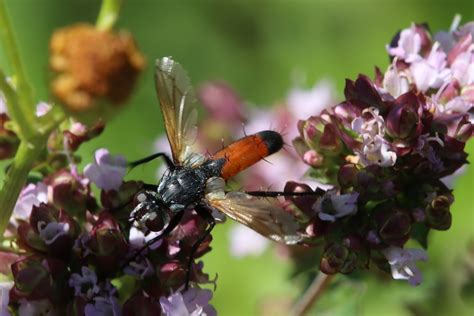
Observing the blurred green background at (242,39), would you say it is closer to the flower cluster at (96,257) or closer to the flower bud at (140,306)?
the flower cluster at (96,257)

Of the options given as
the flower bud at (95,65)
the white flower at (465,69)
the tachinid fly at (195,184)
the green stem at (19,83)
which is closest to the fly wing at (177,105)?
the tachinid fly at (195,184)

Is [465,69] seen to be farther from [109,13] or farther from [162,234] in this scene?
[109,13]

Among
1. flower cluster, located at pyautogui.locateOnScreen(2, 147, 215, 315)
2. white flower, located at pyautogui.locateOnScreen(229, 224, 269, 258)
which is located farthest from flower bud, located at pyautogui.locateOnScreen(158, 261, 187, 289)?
white flower, located at pyautogui.locateOnScreen(229, 224, 269, 258)

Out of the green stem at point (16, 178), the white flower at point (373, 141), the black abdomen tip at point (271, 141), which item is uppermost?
the white flower at point (373, 141)

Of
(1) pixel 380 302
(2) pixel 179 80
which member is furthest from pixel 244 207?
(1) pixel 380 302

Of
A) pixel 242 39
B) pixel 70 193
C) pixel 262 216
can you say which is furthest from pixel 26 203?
pixel 242 39

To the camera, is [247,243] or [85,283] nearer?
[85,283]

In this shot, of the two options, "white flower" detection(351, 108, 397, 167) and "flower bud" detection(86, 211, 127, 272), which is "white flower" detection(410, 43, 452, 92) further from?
"flower bud" detection(86, 211, 127, 272)
